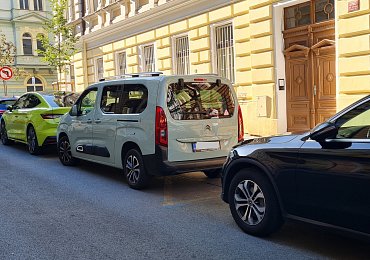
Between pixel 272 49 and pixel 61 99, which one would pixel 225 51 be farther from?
pixel 61 99

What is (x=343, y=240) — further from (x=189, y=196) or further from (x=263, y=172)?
(x=189, y=196)

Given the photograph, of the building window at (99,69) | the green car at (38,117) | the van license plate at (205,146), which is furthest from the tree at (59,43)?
the van license plate at (205,146)

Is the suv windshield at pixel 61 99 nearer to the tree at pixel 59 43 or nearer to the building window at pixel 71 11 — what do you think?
the tree at pixel 59 43

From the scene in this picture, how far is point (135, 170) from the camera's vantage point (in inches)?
280

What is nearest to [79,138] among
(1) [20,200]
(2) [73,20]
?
(1) [20,200]

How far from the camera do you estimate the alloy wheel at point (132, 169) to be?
23.2 ft

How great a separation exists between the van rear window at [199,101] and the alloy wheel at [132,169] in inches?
41.3

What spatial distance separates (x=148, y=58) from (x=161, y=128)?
11.4 metres

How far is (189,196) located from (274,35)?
651 centimetres

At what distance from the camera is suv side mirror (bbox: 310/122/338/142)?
13.0ft

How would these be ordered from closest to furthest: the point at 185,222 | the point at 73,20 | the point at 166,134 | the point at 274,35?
1. the point at 185,222
2. the point at 166,134
3. the point at 274,35
4. the point at 73,20

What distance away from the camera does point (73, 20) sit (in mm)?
23203

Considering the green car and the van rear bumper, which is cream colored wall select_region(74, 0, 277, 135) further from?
the van rear bumper

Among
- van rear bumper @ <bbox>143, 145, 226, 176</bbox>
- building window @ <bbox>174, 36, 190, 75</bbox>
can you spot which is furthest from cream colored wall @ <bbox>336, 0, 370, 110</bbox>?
building window @ <bbox>174, 36, 190, 75</bbox>
